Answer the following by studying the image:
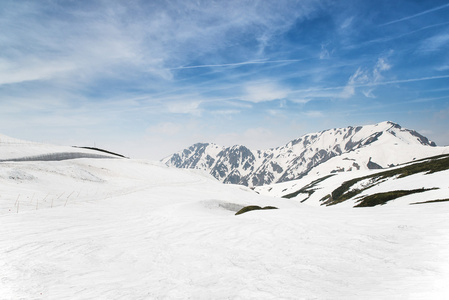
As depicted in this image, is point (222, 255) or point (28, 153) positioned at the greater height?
point (28, 153)

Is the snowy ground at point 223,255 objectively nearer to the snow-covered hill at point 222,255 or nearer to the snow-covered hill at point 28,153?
the snow-covered hill at point 222,255

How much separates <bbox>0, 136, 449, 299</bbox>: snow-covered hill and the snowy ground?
41 millimetres

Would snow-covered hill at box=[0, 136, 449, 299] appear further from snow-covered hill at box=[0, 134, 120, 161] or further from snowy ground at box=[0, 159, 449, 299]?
snow-covered hill at box=[0, 134, 120, 161]

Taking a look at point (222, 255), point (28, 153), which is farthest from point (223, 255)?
point (28, 153)

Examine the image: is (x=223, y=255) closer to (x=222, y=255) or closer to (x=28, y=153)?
(x=222, y=255)

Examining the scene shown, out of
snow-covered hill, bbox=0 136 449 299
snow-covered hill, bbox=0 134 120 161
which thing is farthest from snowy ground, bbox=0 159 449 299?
snow-covered hill, bbox=0 134 120 161

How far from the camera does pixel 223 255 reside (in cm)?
1022

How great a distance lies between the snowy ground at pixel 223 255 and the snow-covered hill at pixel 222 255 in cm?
4

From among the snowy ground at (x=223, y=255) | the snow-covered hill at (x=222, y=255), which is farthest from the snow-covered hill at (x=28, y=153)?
the snow-covered hill at (x=222, y=255)

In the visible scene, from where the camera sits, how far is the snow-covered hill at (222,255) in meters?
7.30

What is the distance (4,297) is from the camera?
685 centimetres

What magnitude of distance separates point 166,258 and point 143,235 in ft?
13.1

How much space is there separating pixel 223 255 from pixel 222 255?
0.04m

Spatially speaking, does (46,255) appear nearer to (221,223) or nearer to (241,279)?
(241,279)
